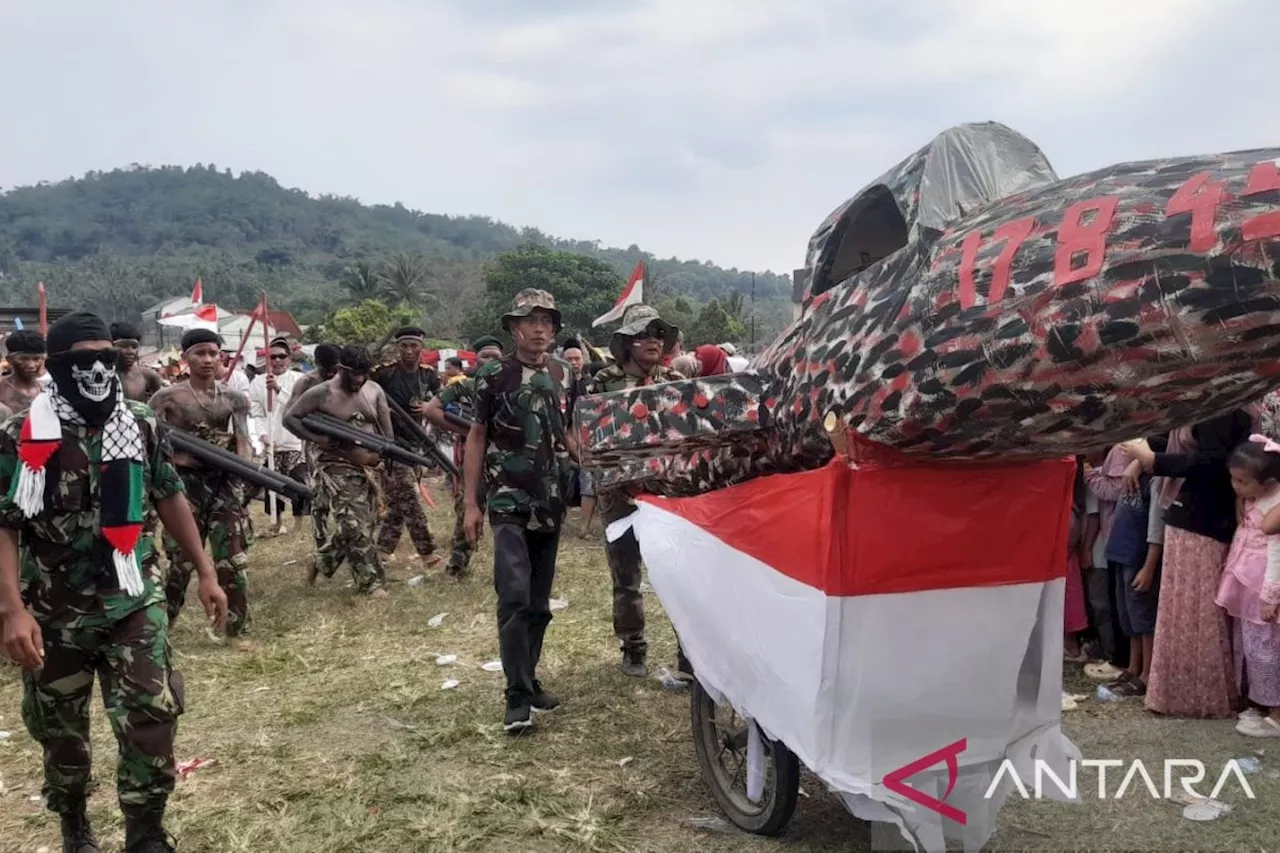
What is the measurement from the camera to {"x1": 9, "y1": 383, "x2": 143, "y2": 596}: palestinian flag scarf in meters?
3.07

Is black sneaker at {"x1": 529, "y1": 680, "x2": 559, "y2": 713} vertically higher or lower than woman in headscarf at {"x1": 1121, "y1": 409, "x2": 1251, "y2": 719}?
lower

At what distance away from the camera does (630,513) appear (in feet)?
17.5

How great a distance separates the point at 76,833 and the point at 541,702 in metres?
1.99

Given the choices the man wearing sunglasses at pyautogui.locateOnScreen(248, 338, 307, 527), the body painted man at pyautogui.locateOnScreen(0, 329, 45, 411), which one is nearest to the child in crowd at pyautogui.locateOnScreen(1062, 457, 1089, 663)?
the body painted man at pyautogui.locateOnScreen(0, 329, 45, 411)

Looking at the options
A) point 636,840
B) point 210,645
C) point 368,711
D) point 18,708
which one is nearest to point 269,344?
point 210,645

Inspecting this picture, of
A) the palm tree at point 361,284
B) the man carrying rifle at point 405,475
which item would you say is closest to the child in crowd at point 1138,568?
the man carrying rifle at point 405,475

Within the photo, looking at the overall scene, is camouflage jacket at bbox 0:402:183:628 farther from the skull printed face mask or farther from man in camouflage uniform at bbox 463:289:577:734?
man in camouflage uniform at bbox 463:289:577:734

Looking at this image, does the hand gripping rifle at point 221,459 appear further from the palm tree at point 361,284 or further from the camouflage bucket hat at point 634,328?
the palm tree at point 361,284

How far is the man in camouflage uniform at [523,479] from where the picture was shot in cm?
443

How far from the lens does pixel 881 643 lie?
2.59m

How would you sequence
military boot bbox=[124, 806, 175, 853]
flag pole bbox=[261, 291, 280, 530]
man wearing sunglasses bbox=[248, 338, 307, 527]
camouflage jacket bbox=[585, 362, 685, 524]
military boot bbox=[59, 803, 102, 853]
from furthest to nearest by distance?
man wearing sunglasses bbox=[248, 338, 307, 527] → flag pole bbox=[261, 291, 280, 530] → camouflage jacket bbox=[585, 362, 685, 524] → military boot bbox=[59, 803, 102, 853] → military boot bbox=[124, 806, 175, 853]

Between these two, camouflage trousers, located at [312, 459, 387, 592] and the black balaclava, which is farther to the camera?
camouflage trousers, located at [312, 459, 387, 592]

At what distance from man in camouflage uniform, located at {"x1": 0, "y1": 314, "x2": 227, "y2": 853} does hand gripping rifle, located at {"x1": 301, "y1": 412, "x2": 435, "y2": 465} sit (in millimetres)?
3814

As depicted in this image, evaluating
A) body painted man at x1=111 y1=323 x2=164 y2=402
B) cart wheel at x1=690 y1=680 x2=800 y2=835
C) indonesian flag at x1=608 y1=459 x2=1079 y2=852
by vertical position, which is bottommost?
cart wheel at x1=690 y1=680 x2=800 y2=835
